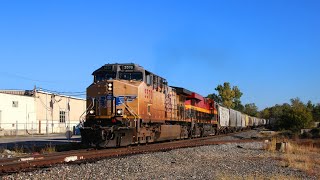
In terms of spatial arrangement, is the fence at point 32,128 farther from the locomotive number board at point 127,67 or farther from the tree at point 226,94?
the tree at point 226,94

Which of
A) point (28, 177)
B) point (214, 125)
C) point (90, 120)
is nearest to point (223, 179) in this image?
point (28, 177)

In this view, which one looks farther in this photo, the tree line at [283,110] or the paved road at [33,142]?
the tree line at [283,110]

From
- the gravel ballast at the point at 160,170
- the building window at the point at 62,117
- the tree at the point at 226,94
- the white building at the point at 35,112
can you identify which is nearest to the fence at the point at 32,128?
the white building at the point at 35,112

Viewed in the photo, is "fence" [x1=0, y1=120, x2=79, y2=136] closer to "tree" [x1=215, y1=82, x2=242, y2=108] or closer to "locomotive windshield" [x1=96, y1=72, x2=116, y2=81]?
"locomotive windshield" [x1=96, y1=72, x2=116, y2=81]

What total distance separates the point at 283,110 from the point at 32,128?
1752 inches

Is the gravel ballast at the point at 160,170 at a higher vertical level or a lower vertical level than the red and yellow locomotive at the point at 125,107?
lower

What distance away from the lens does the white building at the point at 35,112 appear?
151 feet

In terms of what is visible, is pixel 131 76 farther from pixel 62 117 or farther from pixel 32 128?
pixel 62 117

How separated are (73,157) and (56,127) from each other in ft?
144

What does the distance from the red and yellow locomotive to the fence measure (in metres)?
23.9

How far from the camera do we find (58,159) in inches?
483

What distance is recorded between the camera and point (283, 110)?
71.9 meters

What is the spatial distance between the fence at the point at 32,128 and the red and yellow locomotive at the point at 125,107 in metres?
23.9

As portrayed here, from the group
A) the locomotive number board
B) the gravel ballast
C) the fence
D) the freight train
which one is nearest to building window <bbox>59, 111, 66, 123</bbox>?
the fence
